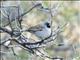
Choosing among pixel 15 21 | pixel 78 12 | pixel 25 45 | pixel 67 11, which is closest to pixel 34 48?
pixel 25 45

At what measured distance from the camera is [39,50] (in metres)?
3.11

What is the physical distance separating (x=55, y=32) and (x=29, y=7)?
1.71ft

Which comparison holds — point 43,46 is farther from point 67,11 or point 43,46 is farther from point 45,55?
point 67,11

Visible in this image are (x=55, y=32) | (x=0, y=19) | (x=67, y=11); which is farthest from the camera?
(x=67, y=11)

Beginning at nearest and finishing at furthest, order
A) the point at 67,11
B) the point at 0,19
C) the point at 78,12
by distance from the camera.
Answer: the point at 0,19
the point at 67,11
the point at 78,12

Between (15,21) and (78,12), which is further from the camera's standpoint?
(78,12)

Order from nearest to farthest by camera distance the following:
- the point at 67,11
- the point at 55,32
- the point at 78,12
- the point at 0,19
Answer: the point at 55,32 < the point at 0,19 < the point at 67,11 < the point at 78,12

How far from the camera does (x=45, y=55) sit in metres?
2.99

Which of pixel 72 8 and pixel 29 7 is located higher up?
pixel 29 7

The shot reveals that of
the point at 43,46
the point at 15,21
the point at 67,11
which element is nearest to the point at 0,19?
the point at 15,21

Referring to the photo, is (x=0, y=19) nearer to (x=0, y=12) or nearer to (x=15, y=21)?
(x=0, y=12)

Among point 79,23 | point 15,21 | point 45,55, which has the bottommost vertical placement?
point 79,23

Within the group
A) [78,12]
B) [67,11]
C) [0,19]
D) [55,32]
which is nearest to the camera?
[55,32]

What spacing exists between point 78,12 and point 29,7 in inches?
186
